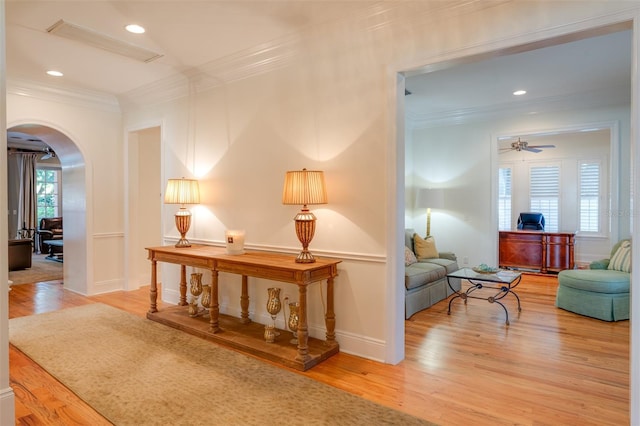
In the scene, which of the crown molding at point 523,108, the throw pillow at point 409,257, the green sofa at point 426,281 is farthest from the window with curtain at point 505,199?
the throw pillow at point 409,257

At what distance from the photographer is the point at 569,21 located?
2.28m

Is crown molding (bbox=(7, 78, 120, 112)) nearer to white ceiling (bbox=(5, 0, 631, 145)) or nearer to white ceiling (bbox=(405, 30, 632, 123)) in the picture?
white ceiling (bbox=(5, 0, 631, 145))

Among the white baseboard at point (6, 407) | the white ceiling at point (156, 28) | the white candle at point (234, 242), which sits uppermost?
the white ceiling at point (156, 28)

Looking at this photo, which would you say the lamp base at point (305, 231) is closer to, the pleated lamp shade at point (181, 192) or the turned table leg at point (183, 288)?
the pleated lamp shade at point (181, 192)

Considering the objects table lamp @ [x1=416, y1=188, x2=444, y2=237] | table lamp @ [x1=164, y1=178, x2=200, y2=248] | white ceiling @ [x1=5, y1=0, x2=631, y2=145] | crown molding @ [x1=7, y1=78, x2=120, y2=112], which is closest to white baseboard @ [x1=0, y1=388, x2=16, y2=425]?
table lamp @ [x1=164, y1=178, x2=200, y2=248]

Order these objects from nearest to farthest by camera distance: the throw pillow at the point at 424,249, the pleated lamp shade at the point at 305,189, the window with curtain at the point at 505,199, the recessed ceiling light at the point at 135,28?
the pleated lamp shade at the point at 305,189 → the recessed ceiling light at the point at 135,28 → the throw pillow at the point at 424,249 → the window with curtain at the point at 505,199

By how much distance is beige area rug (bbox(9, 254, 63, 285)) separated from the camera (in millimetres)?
6453

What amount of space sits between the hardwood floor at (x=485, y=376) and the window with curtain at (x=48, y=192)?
8.78 m

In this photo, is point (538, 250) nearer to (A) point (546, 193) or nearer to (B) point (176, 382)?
(A) point (546, 193)

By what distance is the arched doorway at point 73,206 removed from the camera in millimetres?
5289

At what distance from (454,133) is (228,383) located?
212 inches

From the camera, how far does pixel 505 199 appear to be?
29.3 ft

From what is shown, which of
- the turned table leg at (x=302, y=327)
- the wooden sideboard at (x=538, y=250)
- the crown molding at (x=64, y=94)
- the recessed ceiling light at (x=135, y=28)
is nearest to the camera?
the turned table leg at (x=302, y=327)

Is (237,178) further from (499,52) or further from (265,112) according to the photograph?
(499,52)
